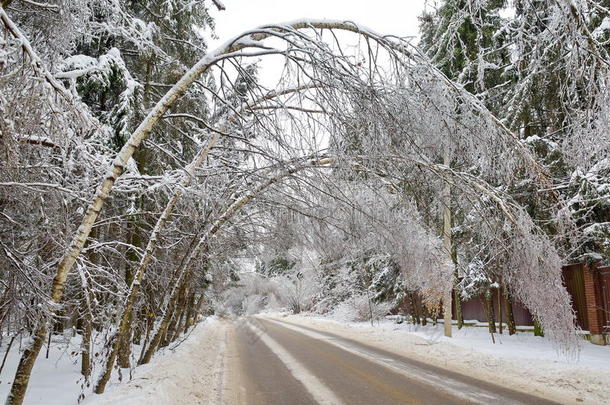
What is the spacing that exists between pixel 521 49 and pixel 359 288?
115 feet

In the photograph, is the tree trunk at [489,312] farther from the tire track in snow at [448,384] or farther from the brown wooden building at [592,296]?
the tire track in snow at [448,384]

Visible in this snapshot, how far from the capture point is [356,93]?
11.4 feet

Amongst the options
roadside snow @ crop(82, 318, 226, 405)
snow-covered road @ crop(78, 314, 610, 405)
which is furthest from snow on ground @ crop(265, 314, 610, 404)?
roadside snow @ crop(82, 318, 226, 405)

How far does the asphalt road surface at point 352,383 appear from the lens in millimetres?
7559

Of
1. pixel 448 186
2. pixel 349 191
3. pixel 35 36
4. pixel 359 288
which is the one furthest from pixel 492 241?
pixel 359 288

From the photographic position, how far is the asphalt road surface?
24.8 feet

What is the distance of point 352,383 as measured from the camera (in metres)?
9.16

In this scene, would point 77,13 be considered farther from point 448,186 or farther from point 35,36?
point 448,186

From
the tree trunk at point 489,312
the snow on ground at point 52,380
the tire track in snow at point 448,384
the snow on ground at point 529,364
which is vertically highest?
the tree trunk at point 489,312

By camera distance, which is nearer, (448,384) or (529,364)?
(448,384)

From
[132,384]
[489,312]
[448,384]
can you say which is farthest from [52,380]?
[489,312]

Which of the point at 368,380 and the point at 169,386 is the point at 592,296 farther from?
the point at 169,386

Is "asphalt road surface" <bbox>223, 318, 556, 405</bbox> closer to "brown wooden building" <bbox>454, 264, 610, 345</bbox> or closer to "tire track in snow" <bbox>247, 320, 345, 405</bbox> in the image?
"tire track in snow" <bbox>247, 320, 345, 405</bbox>

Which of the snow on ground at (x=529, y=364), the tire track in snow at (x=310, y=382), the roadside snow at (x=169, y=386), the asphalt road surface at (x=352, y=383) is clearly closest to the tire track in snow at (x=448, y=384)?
the asphalt road surface at (x=352, y=383)
